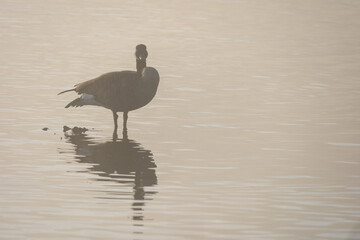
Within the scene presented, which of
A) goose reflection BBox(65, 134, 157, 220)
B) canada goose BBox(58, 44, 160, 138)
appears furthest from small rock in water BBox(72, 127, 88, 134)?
canada goose BBox(58, 44, 160, 138)

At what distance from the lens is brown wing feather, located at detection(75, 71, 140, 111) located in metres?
21.2

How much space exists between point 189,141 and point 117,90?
2167mm

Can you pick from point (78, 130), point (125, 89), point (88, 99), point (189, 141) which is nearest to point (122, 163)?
point (189, 141)

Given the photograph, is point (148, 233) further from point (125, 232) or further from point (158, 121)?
point (158, 121)

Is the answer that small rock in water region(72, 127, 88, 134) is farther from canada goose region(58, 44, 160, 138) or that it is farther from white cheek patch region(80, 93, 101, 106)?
white cheek patch region(80, 93, 101, 106)

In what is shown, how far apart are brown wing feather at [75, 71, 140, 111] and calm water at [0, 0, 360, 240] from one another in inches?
22.2

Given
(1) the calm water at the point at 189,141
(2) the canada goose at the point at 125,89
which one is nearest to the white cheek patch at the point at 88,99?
(2) the canada goose at the point at 125,89

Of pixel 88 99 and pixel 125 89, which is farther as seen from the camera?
pixel 88 99

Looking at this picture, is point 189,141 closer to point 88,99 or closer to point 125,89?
point 125,89

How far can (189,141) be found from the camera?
65.5 ft

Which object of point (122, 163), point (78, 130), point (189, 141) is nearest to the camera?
point (122, 163)

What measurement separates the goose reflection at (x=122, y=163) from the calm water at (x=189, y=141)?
34 mm

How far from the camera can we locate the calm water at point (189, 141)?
45.4 feet

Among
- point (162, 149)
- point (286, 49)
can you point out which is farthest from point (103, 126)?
point (286, 49)
